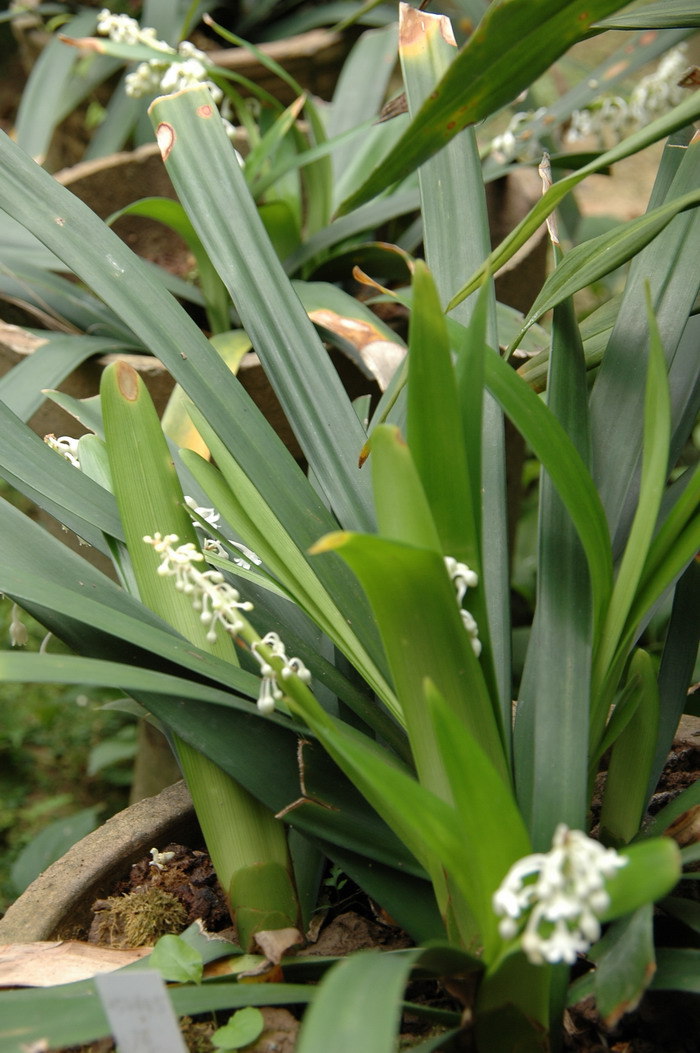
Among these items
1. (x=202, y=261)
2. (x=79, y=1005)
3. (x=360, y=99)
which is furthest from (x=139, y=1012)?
(x=360, y=99)

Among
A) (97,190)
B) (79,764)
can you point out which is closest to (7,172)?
(97,190)

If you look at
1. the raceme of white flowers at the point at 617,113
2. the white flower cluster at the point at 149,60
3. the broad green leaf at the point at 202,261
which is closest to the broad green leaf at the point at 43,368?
the broad green leaf at the point at 202,261

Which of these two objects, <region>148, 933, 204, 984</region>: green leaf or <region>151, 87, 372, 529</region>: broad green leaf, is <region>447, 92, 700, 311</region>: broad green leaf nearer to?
<region>151, 87, 372, 529</region>: broad green leaf

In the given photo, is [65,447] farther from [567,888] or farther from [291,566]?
[567,888]

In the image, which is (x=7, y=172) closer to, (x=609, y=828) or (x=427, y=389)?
(x=427, y=389)

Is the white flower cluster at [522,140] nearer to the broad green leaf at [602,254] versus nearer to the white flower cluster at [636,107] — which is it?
the white flower cluster at [636,107]
